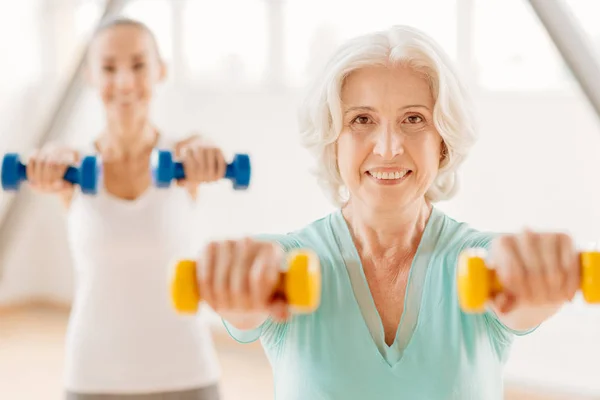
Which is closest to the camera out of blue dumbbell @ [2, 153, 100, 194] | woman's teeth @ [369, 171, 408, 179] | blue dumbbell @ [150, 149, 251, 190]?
woman's teeth @ [369, 171, 408, 179]

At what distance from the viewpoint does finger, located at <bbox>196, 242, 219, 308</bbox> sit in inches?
42.9

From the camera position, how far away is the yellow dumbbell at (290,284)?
1053 mm

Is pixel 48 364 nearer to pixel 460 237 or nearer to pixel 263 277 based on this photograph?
A: pixel 460 237

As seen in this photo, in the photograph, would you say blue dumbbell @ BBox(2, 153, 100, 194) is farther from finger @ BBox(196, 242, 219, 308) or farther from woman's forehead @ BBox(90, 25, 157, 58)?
finger @ BBox(196, 242, 219, 308)

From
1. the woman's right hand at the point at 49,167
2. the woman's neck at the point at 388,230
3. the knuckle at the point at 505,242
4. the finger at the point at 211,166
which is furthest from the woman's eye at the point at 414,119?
the woman's right hand at the point at 49,167

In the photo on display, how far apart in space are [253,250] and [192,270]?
74 millimetres

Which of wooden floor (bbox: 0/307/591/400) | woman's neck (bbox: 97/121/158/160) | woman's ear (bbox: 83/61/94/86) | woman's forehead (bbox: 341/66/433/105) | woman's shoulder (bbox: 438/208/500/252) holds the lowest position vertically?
wooden floor (bbox: 0/307/591/400)

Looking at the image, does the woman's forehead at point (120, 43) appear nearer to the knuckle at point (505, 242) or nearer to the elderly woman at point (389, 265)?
the elderly woman at point (389, 265)

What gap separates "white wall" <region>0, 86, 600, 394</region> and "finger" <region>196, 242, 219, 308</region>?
2.48m

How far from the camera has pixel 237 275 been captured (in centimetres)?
109

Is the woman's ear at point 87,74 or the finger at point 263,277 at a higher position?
the woman's ear at point 87,74

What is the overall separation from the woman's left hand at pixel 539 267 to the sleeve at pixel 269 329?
17.2 inches

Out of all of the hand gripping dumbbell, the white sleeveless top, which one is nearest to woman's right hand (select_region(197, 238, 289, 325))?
the hand gripping dumbbell

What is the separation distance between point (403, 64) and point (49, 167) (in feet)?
3.00
